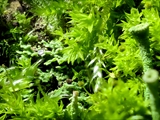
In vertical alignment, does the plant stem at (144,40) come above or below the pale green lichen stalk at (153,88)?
above

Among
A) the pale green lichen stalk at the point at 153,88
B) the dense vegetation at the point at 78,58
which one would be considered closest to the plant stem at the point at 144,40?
the dense vegetation at the point at 78,58

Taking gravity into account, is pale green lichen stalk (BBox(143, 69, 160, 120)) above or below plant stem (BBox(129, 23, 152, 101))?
below

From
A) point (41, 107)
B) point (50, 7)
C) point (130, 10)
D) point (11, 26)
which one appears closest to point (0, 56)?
point (11, 26)

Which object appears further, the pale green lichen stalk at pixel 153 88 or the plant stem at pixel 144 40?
the plant stem at pixel 144 40

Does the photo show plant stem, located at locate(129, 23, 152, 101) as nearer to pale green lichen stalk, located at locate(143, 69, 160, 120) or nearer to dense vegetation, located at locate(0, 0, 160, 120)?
dense vegetation, located at locate(0, 0, 160, 120)

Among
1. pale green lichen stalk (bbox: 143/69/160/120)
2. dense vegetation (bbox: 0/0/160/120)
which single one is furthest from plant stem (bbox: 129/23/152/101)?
pale green lichen stalk (bbox: 143/69/160/120)

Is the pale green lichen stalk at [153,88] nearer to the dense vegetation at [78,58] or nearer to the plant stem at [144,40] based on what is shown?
the dense vegetation at [78,58]

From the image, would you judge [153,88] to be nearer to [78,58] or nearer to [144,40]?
[144,40]

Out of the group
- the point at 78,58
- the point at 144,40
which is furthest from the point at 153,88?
the point at 78,58
